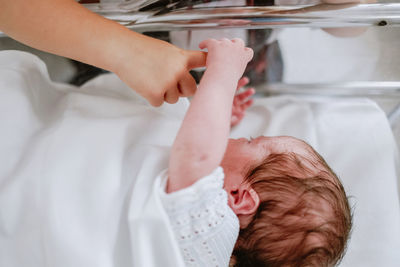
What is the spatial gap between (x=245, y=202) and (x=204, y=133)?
5.4 inches

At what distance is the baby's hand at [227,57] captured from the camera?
0.63m

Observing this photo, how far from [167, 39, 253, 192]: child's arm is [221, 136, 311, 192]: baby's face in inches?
3.0

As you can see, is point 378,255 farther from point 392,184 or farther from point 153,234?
point 153,234

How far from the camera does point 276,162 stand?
0.64 metres

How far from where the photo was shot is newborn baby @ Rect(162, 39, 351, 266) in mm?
573

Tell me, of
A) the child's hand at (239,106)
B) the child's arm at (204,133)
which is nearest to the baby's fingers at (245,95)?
the child's hand at (239,106)

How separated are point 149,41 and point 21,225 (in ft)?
1.22

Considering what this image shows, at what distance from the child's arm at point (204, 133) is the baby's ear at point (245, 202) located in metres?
0.08

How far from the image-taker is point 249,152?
673 mm

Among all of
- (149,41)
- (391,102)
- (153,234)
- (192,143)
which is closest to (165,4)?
(149,41)

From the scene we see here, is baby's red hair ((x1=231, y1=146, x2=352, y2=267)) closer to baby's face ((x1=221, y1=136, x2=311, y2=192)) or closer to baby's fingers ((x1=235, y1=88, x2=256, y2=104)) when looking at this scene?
baby's face ((x1=221, y1=136, x2=311, y2=192))

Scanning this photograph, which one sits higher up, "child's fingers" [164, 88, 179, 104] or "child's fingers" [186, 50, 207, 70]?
"child's fingers" [186, 50, 207, 70]

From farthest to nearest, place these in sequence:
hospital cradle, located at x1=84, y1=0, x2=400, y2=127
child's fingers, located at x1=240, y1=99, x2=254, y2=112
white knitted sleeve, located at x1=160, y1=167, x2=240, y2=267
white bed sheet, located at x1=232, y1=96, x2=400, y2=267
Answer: child's fingers, located at x1=240, y1=99, x2=254, y2=112 → white bed sheet, located at x1=232, y1=96, x2=400, y2=267 → hospital cradle, located at x1=84, y1=0, x2=400, y2=127 → white knitted sleeve, located at x1=160, y1=167, x2=240, y2=267

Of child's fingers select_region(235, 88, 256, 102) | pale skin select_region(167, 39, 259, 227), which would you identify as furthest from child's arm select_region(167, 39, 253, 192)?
child's fingers select_region(235, 88, 256, 102)
